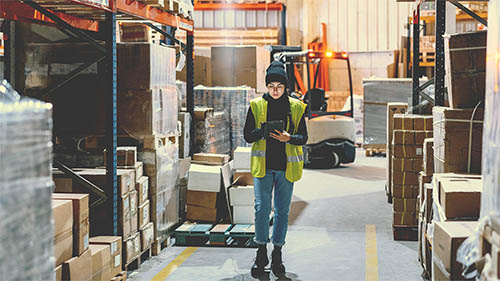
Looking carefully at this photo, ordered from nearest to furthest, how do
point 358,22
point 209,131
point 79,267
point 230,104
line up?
point 79,267 < point 209,131 < point 230,104 < point 358,22

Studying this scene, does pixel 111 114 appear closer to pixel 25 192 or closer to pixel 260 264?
pixel 260 264

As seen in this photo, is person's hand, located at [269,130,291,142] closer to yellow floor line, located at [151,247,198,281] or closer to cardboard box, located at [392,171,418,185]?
yellow floor line, located at [151,247,198,281]

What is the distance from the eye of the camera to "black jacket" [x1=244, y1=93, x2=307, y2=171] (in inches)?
264

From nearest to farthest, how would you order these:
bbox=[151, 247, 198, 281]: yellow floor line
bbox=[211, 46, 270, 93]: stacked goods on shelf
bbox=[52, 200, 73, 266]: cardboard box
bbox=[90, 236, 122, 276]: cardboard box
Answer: bbox=[52, 200, 73, 266]: cardboard box → bbox=[90, 236, 122, 276]: cardboard box → bbox=[151, 247, 198, 281]: yellow floor line → bbox=[211, 46, 270, 93]: stacked goods on shelf

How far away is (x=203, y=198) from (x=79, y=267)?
3.84m

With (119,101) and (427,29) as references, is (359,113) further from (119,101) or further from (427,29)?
(119,101)

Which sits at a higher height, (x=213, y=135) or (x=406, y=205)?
(x=213, y=135)

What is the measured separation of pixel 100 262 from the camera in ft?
18.1

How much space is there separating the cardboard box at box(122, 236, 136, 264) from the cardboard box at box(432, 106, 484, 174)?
119 inches

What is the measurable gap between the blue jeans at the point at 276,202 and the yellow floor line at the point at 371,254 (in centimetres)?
94

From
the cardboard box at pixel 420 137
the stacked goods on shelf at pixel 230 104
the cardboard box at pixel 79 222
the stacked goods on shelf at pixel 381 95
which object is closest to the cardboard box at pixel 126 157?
the cardboard box at pixel 79 222

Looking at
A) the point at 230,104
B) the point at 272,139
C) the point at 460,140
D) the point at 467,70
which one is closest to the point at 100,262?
the point at 272,139

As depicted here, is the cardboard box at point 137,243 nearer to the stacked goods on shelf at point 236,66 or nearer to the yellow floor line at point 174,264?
the yellow floor line at point 174,264

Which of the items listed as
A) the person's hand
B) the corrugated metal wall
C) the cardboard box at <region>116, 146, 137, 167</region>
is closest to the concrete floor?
the cardboard box at <region>116, 146, 137, 167</region>
